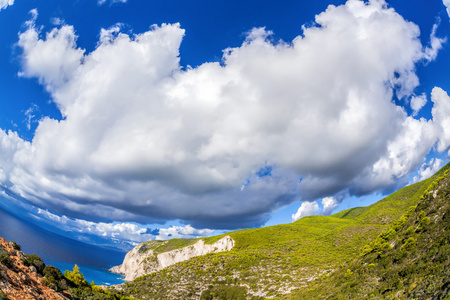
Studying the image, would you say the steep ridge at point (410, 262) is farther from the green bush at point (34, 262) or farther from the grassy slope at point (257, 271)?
the green bush at point (34, 262)

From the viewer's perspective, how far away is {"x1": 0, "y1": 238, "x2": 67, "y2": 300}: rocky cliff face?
1522cm

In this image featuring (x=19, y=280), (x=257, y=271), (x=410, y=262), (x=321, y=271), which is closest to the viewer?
(x=19, y=280)

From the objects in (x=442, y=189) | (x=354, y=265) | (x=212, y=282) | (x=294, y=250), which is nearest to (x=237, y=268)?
(x=212, y=282)

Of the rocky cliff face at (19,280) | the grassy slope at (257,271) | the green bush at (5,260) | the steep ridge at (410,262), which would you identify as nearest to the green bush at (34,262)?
the rocky cliff face at (19,280)

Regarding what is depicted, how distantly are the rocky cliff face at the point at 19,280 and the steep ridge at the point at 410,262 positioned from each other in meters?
27.5

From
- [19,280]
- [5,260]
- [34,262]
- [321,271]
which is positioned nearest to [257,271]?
[321,271]

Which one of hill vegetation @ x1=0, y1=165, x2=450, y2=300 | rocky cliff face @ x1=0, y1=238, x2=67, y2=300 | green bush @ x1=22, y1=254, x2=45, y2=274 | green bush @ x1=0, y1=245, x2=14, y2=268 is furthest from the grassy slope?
green bush @ x1=0, y1=245, x2=14, y2=268

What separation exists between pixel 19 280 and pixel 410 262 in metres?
34.3

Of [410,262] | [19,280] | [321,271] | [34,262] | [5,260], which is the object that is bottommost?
[321,271]

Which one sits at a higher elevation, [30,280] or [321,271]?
[30,280]

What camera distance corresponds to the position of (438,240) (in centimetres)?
2152

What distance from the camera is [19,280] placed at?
1725cm

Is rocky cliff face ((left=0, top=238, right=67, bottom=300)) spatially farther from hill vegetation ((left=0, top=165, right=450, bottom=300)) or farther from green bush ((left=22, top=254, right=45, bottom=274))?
green bush ((left=22, top=254, right=45, bottom=274))

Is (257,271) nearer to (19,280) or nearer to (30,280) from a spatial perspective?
(30,280)
